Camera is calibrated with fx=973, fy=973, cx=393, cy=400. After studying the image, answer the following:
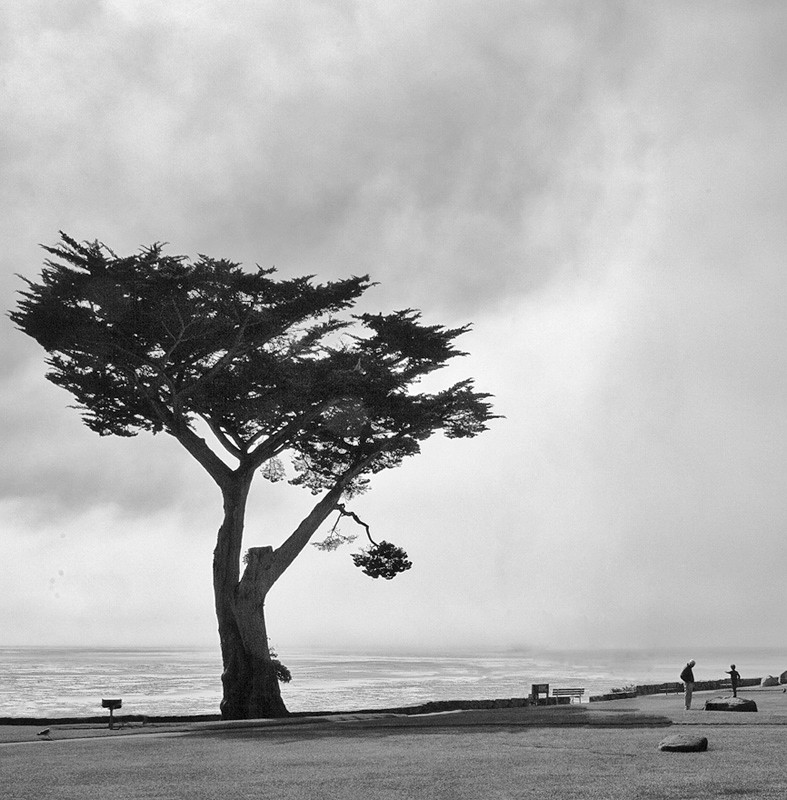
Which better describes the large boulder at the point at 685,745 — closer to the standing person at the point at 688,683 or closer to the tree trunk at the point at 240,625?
the standing person at the point at 688,683

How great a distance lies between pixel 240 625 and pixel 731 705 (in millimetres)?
15016

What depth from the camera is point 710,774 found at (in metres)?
13.4

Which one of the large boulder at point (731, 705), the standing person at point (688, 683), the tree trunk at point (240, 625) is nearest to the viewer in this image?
the large boulder at point (731, 705)

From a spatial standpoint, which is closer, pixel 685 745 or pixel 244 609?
pixel 685 745

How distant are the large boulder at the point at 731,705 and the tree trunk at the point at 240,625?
12852mm

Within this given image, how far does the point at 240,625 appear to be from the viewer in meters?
31.3

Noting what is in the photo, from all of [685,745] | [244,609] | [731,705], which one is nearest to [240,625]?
[244,609]

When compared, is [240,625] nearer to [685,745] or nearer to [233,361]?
[233,361]

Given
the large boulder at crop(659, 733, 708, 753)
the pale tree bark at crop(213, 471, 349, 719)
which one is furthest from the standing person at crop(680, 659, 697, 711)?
the pale tree bark at crop(213, 471, 349, 719)

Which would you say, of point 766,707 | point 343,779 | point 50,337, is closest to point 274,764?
point 343,779

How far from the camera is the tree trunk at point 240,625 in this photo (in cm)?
3033

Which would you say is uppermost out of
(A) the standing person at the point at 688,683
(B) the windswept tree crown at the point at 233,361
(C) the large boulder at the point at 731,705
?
(B) the windswept tree crown at the point at 233,361

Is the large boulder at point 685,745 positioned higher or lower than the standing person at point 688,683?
lower

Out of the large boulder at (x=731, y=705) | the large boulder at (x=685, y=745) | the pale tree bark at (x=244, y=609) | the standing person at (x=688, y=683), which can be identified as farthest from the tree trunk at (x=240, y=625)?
the large boulder at (x=685, y=745)
